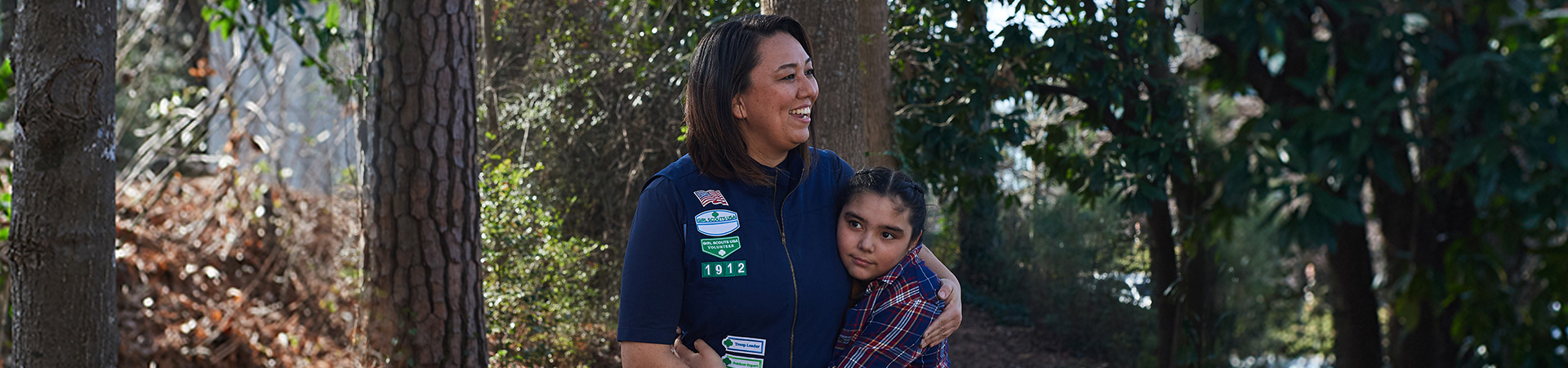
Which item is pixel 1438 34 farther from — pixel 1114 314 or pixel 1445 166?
pixel 1114 314

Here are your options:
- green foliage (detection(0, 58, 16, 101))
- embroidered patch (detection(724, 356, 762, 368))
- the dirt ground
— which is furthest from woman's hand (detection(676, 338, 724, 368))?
the dirt ground

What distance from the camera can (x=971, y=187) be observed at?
6.05 metres

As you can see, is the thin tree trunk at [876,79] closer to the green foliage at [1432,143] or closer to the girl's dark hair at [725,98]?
the girl's dark hair at [725,98]

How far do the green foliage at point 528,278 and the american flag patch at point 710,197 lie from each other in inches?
159

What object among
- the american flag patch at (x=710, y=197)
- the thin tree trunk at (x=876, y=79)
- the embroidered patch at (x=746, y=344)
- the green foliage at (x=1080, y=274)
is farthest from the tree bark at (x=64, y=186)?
the green foliage at (x=1080, y=274)

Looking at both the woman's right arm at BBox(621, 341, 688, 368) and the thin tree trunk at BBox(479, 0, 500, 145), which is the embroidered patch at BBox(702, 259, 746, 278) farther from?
the thin tree trunk at BBox(479, 0, 500, 145)

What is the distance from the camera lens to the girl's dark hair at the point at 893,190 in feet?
7.24

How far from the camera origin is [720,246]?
191cm

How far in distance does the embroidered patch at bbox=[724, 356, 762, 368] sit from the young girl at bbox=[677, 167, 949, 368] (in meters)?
0.23

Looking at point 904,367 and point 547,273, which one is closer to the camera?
point 904,367

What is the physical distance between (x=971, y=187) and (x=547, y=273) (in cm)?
266

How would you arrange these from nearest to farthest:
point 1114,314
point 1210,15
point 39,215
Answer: point 1210,15, point 39,215, point 1114,314

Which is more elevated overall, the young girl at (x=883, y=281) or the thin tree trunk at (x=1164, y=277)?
the young girl at (x=883, y=281)

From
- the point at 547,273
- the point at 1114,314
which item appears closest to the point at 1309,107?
the point at 547,273
